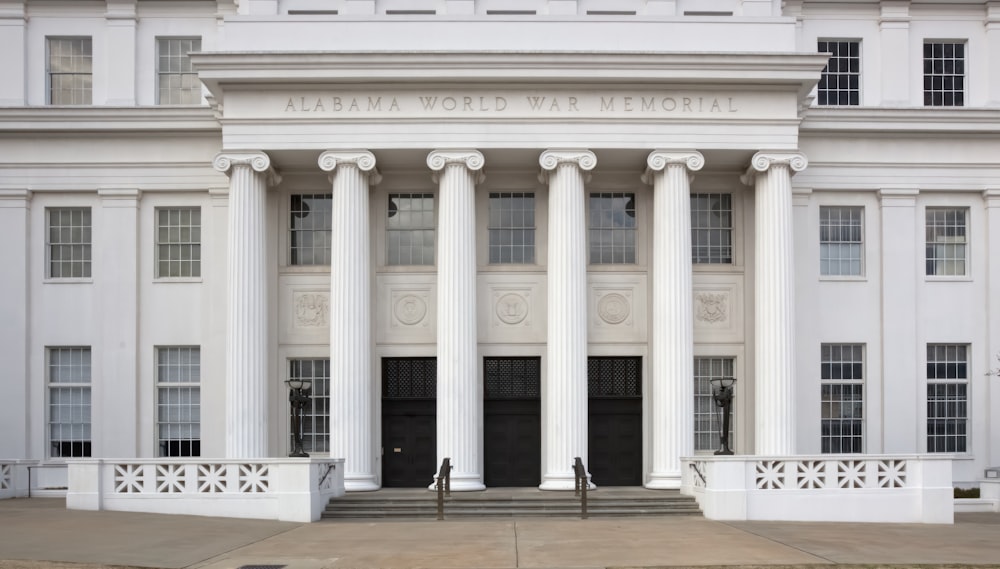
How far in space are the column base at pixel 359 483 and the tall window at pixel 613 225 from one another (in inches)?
323

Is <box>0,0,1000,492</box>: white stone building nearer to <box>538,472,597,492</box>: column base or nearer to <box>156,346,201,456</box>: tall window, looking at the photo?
<box>156,346,201,456</box>: tall window

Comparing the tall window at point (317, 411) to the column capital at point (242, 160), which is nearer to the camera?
the column capital at point (242, 160)

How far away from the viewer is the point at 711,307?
99.0 ft

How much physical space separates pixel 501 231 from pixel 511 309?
203 centimetres

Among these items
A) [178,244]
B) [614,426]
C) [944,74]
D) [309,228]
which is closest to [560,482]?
[614,426]

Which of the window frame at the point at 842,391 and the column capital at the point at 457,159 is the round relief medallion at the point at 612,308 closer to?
the column capital at the point at 457,159

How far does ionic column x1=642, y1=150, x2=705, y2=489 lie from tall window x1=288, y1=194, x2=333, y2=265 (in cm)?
843

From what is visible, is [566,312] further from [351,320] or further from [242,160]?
[242,160]

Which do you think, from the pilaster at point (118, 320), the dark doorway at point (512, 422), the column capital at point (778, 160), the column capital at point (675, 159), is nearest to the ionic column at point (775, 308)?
the column capital at point (778, 160)

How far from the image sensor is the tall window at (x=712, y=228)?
30484 mm

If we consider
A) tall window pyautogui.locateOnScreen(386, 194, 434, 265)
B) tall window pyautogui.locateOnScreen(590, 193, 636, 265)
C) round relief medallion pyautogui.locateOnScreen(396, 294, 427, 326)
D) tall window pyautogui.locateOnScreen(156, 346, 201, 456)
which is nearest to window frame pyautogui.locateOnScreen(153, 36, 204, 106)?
tall window pyautogui.locateOnScreen(386, 194, 434, 265)

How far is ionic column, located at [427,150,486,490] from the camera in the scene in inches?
1086

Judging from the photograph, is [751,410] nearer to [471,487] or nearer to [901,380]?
[901,380]

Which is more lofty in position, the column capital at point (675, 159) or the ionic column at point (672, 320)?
the column capital at point (675, 159)
